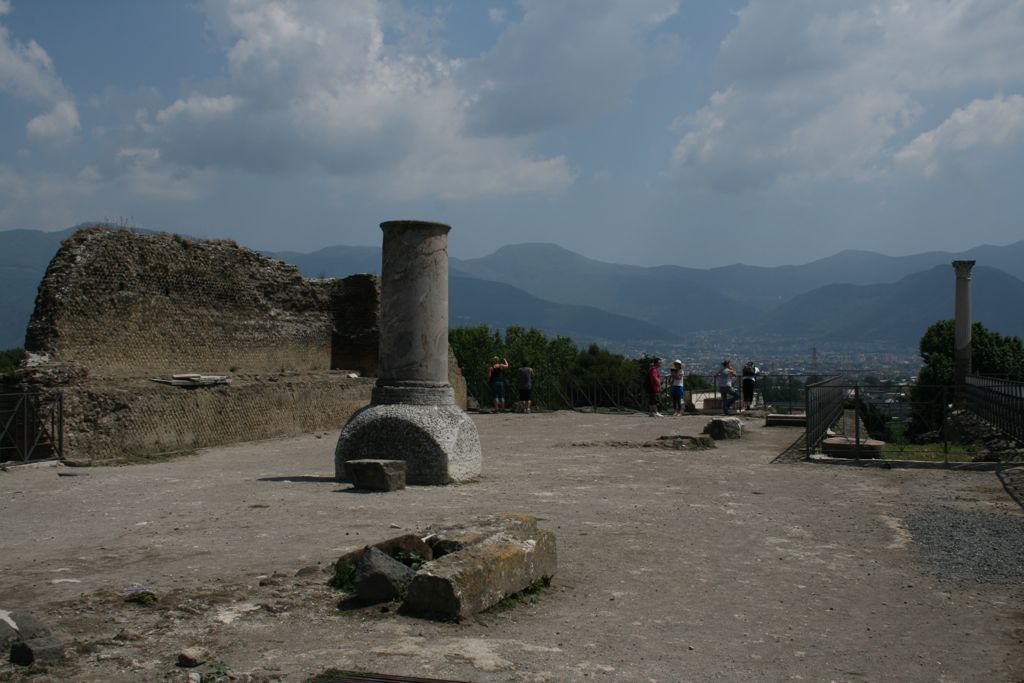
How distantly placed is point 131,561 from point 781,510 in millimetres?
6631

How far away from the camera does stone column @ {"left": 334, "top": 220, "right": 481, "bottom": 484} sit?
11438mm

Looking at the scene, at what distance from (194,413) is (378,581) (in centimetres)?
1263

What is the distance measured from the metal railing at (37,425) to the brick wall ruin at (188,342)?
0.21 metres

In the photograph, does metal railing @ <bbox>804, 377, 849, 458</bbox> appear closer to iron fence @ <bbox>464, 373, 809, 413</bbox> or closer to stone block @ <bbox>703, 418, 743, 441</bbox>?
stone block @ <bbox>703, 418, 743, 441</bbox>

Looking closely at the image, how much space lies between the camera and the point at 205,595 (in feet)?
20.1

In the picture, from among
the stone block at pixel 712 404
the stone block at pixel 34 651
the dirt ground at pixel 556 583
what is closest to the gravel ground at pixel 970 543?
the dirt ground at pixel 556 583

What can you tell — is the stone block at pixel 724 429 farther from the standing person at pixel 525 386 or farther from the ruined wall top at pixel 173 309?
the ruined wall top at pixel 173 309

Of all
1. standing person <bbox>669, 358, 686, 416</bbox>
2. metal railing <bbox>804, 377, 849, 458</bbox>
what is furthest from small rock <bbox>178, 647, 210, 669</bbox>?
standing person <bbox>669, 358, 686, 416</bbox>

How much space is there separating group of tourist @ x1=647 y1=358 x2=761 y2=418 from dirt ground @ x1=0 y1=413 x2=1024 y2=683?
12.5 metres

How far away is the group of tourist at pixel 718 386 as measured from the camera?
82.7 feet

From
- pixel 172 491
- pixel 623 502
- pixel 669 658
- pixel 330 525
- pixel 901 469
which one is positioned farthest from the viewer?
pixel 901 469

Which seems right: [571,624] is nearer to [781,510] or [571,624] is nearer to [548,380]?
[781,510]

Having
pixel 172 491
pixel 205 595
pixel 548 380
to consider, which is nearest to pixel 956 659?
pixel 205 595

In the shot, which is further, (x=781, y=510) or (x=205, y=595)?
(x=781, y=510)
